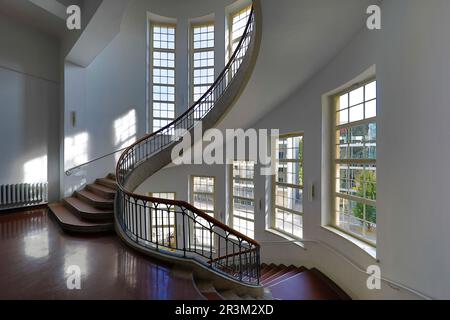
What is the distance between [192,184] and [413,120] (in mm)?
6652

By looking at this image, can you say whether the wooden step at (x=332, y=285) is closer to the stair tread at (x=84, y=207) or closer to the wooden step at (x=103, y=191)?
the stair tread at (x=84, y=207)

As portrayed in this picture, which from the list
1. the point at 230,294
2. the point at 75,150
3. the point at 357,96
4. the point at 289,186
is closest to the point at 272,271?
the point at 289,186

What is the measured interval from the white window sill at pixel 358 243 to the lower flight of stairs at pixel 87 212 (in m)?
4.10

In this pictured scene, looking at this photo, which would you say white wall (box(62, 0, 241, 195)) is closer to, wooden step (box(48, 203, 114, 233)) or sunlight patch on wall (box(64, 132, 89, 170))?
sunlight patch on wall (box(64, 132, 89, 170))

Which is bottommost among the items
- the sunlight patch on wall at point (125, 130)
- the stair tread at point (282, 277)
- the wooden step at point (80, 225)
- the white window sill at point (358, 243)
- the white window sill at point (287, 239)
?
the stair tread at point (282, 277)

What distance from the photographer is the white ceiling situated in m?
3.09

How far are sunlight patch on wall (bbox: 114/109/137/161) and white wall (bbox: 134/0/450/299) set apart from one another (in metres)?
6.36

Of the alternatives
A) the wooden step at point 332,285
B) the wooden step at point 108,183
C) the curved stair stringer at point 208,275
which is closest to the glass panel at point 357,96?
the wooden step at point 332,285

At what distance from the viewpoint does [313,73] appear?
444 centimetres

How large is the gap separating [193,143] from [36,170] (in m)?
4.27

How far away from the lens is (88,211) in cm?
456

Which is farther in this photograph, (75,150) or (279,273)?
(75,150)

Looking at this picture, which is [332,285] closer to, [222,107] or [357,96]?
[357,96]

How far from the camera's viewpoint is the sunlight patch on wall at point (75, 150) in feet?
20.0
